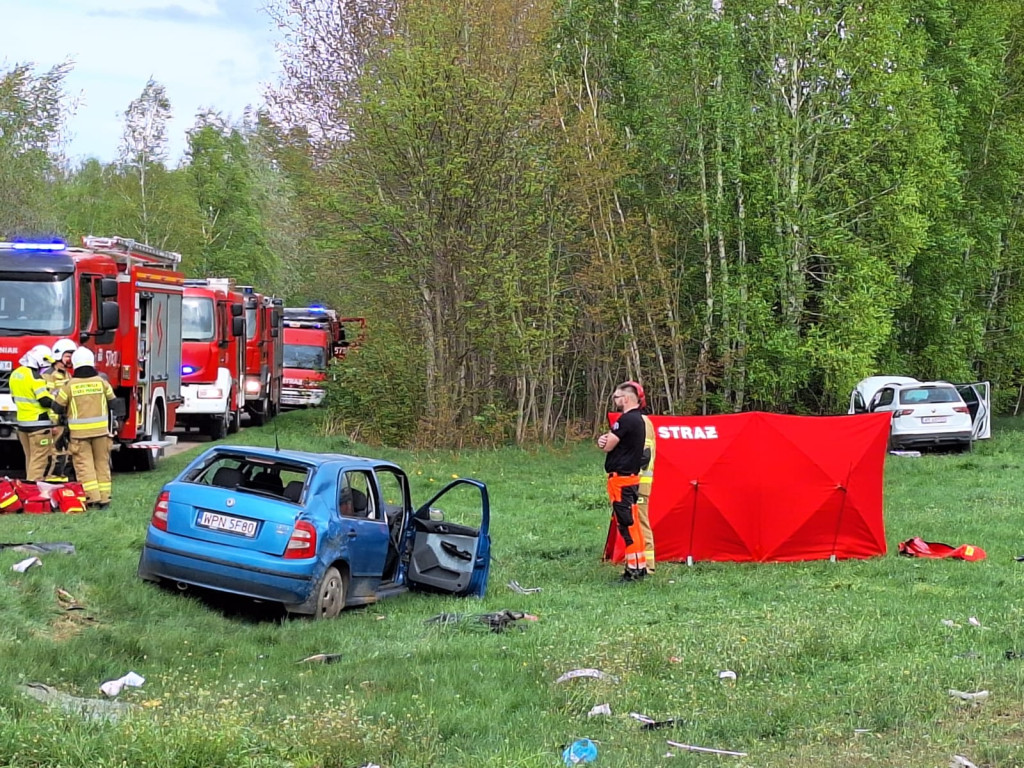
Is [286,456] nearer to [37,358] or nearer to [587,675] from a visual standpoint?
[587,675]

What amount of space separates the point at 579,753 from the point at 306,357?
Answer: 30448mm

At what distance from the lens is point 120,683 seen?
259 inches

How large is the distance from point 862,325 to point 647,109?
6.79 m

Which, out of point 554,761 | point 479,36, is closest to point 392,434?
point 479,36

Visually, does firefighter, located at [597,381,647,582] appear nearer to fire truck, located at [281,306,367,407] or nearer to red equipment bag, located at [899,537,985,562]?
red equipment bag, located at [899,537,985,562]

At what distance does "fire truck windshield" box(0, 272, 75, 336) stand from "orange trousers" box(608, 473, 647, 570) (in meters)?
8.35

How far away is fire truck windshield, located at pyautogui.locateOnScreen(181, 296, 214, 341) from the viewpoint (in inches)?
922

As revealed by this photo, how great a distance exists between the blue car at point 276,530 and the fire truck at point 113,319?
706 cm

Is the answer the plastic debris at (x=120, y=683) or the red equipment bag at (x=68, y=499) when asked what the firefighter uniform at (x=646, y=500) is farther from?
the red equipment bag at (x=68, y=499)

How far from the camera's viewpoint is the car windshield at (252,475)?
9031mm

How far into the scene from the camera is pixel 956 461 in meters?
22.4

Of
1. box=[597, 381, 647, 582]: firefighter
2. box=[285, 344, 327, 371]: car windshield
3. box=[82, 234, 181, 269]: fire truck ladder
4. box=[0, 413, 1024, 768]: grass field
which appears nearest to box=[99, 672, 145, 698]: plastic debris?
box=[0, 413, 1024, 768]: grass field

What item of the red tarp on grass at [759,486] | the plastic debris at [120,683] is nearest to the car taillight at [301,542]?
the plastic debris at [120,683]

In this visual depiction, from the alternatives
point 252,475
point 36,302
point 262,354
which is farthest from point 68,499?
point 262,354
